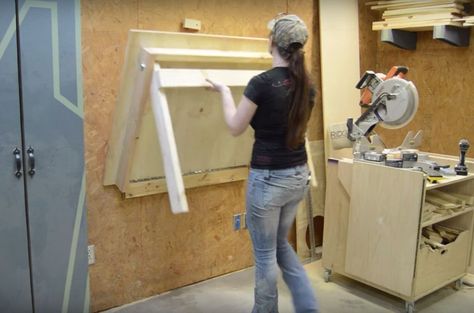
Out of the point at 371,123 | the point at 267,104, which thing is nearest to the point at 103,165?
the point at 267,104

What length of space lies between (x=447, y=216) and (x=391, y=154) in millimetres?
506

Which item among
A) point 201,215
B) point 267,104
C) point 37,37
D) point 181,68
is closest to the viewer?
point 267,104

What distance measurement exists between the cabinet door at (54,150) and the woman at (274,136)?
32.5 inches

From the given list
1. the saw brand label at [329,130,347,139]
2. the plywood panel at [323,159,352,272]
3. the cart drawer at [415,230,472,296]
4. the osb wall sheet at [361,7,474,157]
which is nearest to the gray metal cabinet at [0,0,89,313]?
the plywood panel at [323,159,352,272]

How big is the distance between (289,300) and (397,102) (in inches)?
53.1

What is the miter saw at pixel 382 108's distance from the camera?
2.81 metres

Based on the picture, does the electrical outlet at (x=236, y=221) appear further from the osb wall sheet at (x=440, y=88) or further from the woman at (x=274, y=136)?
the osb wall sheet at (x=440, y=88)

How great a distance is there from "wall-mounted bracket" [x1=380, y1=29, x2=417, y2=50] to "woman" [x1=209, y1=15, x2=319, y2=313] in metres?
1.84

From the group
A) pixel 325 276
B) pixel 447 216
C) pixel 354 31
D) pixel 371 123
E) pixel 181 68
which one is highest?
pixel 354 31

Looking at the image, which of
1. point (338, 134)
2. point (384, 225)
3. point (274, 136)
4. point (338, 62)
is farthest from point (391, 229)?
point (338, 62)

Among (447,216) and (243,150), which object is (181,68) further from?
(447,216)

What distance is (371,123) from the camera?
3.00m

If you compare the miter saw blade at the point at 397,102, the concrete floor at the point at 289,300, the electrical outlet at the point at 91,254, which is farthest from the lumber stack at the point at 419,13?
the electrical outlet at the point at 91,254

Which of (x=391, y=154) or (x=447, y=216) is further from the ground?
(x=391, y=154)
